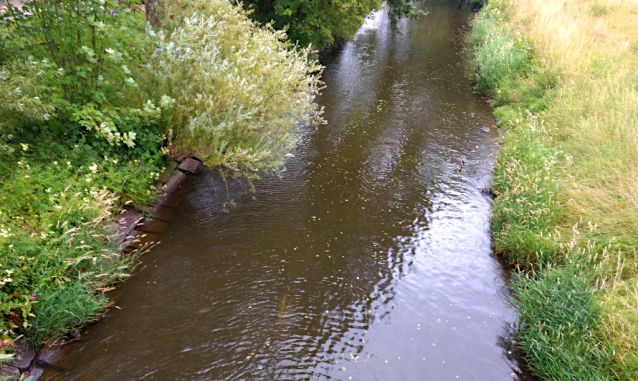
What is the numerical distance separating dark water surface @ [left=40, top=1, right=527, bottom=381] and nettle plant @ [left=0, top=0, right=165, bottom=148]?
2172mm

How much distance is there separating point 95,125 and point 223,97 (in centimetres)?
224

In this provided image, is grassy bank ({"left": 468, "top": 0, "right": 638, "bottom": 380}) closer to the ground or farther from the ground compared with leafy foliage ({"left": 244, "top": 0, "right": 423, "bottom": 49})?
closer to the ground

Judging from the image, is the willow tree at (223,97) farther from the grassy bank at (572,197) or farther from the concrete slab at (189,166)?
the grassy bank at (572,197)

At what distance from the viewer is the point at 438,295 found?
694 cm

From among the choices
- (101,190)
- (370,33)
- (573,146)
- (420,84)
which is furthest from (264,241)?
(370,33)

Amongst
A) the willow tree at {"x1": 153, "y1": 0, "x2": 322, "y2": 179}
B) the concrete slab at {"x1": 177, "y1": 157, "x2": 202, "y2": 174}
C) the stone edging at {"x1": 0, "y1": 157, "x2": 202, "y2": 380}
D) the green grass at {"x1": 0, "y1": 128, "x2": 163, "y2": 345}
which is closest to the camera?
the stone edging at {"x1": 0, "y1": 157, "x2": 202, "y2": 380}

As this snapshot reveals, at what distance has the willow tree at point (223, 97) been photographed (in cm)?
793

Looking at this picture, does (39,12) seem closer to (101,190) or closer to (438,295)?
(101,190)

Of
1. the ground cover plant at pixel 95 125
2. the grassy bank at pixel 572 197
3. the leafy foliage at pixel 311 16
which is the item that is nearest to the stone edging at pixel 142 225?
the ground cover plant at pixel 95 125

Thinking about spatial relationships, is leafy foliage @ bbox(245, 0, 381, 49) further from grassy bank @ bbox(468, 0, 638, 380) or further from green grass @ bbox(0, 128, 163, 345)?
green grass @ bbox(0, 128, 163, 345)

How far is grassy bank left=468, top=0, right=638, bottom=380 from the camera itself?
5.49m

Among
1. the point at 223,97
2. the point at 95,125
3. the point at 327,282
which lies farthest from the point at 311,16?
the point at 327,282

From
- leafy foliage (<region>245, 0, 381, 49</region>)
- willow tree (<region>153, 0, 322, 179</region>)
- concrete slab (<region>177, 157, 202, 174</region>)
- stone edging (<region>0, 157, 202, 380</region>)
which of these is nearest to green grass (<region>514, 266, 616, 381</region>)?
willow tree (<region>153, 0, 322, 179</region>)

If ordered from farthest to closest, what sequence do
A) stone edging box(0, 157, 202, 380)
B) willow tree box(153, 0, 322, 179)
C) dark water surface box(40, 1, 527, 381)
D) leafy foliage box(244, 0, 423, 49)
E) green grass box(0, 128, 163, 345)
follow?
leafy foliage box(244, 0, 423, 49)
willow tree box(153, 0, 322, 179)
dark water surface box(40, 1, 527, 381)
green grass box(0, 128, 163, 345)
stone edging box(0, 157, 202, 380)
